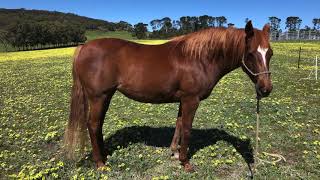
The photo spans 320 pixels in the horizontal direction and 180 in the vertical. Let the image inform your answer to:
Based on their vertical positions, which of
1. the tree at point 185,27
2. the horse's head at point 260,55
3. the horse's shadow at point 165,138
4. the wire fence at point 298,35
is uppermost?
the tree at point 185,27

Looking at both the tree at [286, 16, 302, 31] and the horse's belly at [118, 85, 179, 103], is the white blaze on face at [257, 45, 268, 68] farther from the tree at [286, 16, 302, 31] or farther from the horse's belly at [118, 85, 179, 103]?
the tree at [286, 16, 302, 31]

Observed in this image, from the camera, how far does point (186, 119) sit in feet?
24.5

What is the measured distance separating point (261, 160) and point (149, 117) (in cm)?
508

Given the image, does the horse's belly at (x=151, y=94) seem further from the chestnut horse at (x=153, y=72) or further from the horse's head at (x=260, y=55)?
the horse's head at (x=260, y=55)

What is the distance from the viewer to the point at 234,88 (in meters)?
19.0

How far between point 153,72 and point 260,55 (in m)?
2.18

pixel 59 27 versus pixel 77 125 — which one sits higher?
pixel 59 27

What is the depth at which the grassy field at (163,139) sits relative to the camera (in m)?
7.52

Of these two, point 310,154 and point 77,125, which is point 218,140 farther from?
point 77,125

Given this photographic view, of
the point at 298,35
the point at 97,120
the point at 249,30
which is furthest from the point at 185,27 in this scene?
the point at 249,30

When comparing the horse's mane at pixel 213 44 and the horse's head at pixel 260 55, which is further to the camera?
the horse's mane at pixel 213 44

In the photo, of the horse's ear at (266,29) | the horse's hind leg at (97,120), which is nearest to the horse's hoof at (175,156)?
the horse's hind leg at (97,120)

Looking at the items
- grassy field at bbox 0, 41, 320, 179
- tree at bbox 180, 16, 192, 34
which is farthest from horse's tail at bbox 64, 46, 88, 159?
tree at bbox 180, 16, 192, 34

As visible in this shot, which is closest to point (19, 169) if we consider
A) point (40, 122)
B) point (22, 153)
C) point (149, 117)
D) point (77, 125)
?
point (22, 153)
